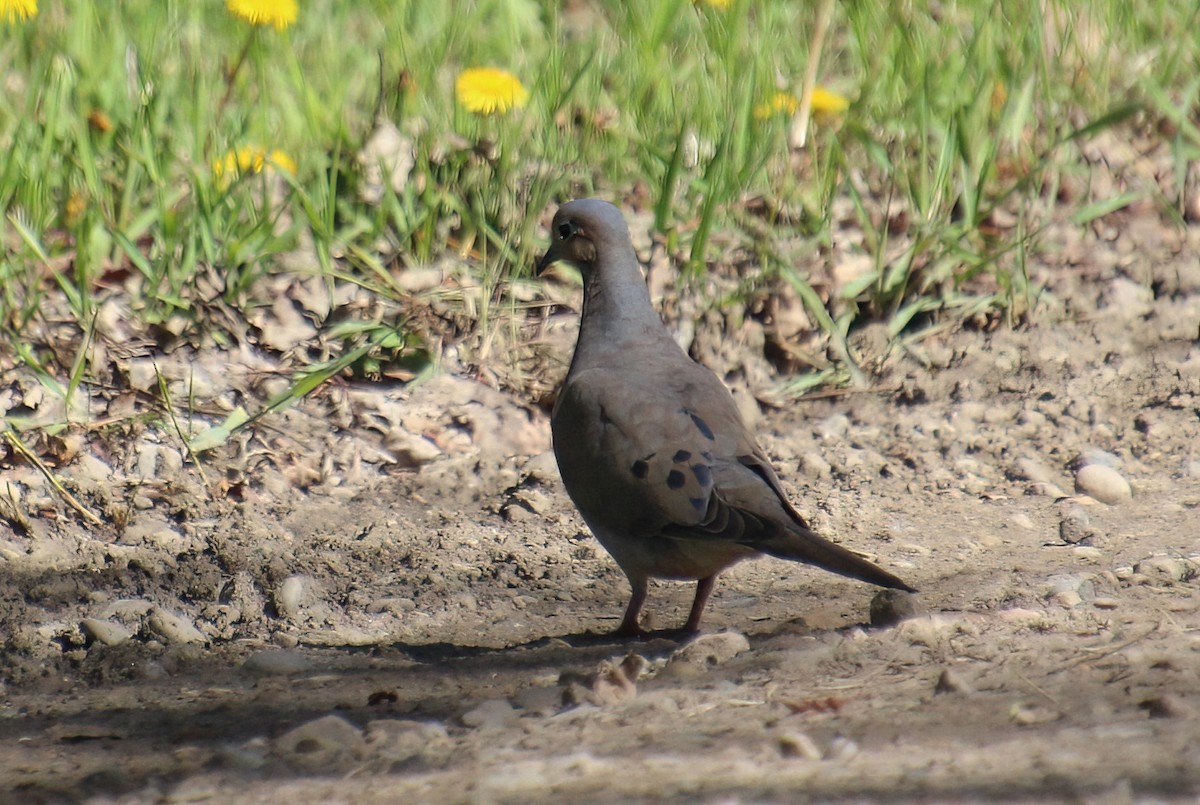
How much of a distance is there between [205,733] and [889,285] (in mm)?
2845

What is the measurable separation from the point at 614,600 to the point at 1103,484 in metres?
1.47

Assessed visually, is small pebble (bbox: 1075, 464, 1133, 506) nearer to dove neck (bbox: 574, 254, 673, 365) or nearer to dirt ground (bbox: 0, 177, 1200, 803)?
dirt ground (bbox: 0, 177, 1200, 803)

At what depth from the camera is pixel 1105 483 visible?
4160 millimetres

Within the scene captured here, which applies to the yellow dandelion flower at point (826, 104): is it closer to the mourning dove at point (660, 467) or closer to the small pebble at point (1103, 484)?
the mourning dove at point (660, 467)

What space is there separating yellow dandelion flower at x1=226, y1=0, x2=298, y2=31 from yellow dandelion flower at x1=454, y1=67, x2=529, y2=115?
64 cm

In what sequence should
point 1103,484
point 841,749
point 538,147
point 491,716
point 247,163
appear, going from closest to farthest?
point 841,749 → point 491,716 → point 1103,484 → point 247,163 → point 538,147

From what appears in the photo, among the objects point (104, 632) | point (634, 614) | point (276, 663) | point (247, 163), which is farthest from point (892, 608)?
point (247, 163)

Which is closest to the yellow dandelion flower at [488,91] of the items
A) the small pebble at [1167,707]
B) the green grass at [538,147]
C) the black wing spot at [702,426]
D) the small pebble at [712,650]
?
the green grass at [538,147]

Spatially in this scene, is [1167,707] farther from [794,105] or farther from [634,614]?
[794,105]

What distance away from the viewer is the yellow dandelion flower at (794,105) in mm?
5184

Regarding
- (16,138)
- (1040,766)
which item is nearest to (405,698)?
(1040,766)

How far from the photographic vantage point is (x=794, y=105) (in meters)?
5.26

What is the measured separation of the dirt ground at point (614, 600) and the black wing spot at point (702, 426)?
0.47 metres

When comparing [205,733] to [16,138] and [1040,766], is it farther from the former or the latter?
[16,138]
